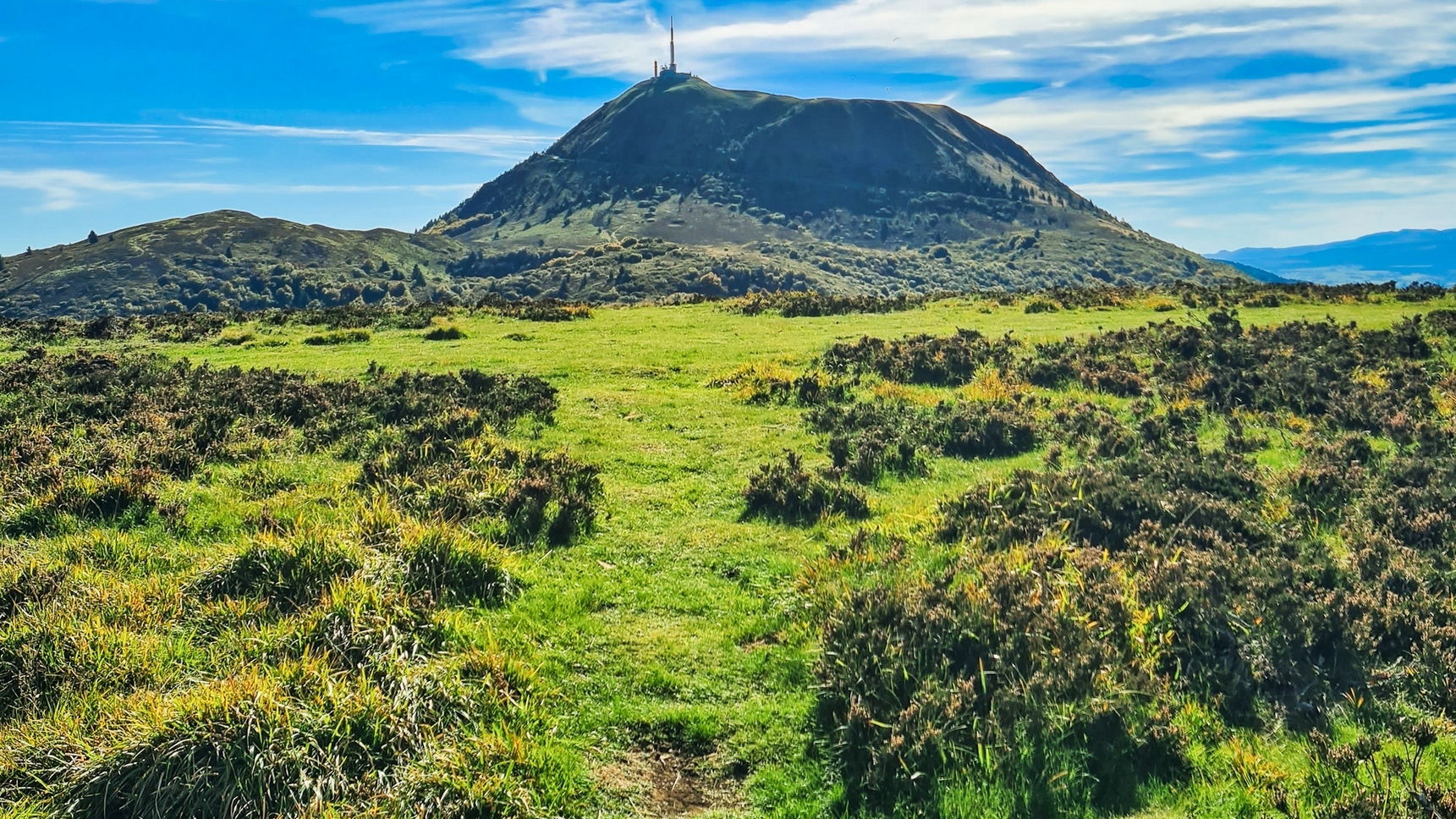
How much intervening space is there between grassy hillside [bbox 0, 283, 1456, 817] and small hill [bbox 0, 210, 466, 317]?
126m

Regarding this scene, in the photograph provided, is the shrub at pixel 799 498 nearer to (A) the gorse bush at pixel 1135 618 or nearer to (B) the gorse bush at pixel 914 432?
(A) the gorse bush at pixel 1135 618

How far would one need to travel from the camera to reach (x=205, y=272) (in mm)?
158000

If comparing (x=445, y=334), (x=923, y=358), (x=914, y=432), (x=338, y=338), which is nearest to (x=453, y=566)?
(x=914, y=432)

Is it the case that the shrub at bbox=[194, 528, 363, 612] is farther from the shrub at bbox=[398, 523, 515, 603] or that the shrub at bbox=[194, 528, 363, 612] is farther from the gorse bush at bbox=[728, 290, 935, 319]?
the gorse bush at bbox=[728, 290, 935, 319]

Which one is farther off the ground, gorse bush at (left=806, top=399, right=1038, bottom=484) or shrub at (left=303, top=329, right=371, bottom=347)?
shrub at (left=303, top=329, right=371, bottom=347)

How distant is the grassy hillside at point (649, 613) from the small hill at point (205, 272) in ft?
412

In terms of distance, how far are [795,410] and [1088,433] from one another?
6729 millimetres

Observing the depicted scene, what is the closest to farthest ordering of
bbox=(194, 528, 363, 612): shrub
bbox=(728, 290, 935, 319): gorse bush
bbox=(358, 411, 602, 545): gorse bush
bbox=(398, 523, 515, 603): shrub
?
bbox=(194, 528, 363, 612): shrub → bbox=(398, 523, 515, 603): shrub → bbox=(358, 411, 602, 545): gorse bush → bbox=(728, 290, 935, 319): gorse bush

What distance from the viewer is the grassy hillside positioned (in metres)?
6.25

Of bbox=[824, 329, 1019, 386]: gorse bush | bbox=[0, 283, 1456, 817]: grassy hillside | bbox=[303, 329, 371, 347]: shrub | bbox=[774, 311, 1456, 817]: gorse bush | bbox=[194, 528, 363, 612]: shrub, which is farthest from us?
bbox=[303, 329, 371, 347]: shrub

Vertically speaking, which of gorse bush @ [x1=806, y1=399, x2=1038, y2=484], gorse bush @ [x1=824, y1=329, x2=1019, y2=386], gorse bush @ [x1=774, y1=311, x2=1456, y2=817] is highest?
gorse bush @ [x1=824, y1=329, x2=1019, y2=386]

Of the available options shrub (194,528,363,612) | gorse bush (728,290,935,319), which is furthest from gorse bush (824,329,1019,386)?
shrub (194,528,363,612)

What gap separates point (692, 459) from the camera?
53.2ft

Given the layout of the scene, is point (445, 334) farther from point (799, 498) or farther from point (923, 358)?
point (799, 498)
